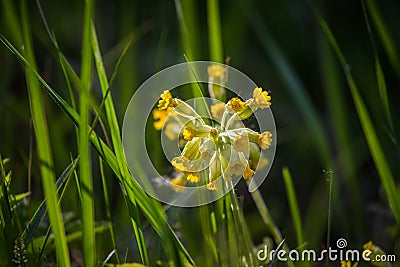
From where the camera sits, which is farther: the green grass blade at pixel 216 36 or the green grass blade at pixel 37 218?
the green grass blade at pixel 216 36

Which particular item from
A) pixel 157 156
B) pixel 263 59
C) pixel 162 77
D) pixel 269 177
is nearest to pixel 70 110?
pixel 157 156

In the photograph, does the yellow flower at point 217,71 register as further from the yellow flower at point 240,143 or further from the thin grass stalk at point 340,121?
the thin grass stalk at point 340,121

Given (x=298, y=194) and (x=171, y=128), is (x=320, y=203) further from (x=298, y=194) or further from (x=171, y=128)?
(x=171, y=128)

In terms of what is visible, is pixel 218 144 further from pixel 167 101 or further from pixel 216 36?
pixel 216 36

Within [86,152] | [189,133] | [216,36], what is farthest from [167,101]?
[216,36]

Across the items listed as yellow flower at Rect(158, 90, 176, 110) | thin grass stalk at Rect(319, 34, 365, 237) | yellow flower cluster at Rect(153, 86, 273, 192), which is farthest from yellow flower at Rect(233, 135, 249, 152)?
thin grass stalk at Rect(319, 34, 365, 237)

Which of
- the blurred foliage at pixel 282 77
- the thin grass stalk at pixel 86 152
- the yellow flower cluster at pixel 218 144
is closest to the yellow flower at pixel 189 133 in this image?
the yellow flower cluster at pixel 218 144
